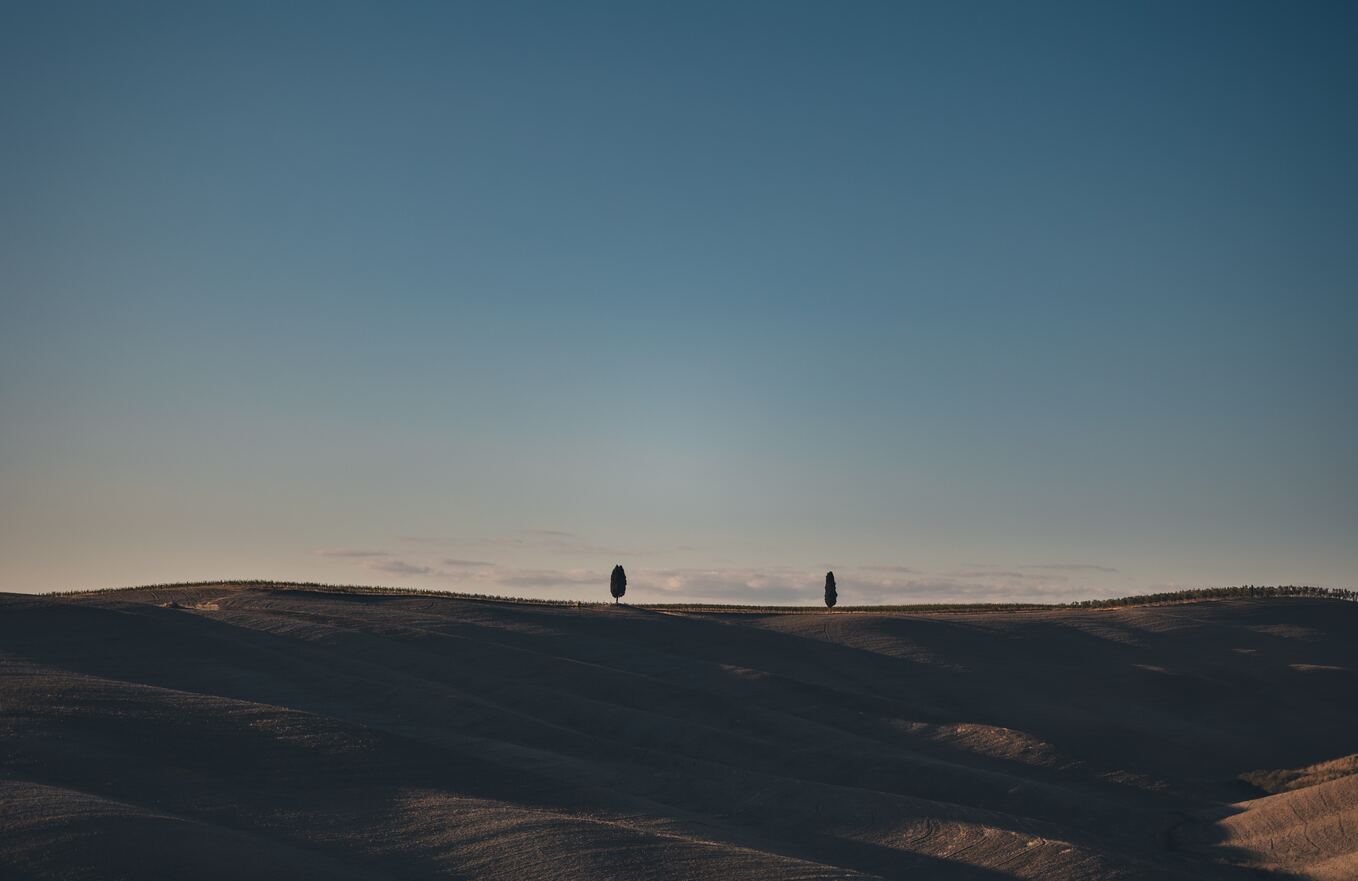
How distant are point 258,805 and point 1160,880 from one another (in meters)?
12.7

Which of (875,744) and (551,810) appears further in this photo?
(875,744)

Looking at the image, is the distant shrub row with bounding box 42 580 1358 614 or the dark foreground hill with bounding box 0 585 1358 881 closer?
the dark foreground hill with bounding box 0 585 1358 881

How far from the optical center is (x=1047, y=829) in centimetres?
1861

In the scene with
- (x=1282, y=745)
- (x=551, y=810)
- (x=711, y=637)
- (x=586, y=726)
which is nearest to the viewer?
(x=551, y=810)

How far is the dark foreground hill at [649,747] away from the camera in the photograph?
1542 centimetres

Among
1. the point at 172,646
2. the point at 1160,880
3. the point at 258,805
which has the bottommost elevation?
the point at 1160,880

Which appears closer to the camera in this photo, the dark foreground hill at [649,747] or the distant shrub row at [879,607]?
the dark foreground hill at [649,747]

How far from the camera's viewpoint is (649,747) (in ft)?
72.5

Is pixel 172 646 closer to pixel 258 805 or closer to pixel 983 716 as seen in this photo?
pixel 258 805

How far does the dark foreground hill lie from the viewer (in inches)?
607

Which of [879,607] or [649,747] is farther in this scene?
[879,607]

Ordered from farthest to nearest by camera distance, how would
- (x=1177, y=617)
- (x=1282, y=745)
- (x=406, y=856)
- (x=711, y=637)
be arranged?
(x=1177, y=617) < (x=711, y=637) < (x=1282, y=745) < (x=406, y=856)

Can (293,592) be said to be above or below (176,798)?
above

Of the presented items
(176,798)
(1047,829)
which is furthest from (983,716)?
(176,798)
